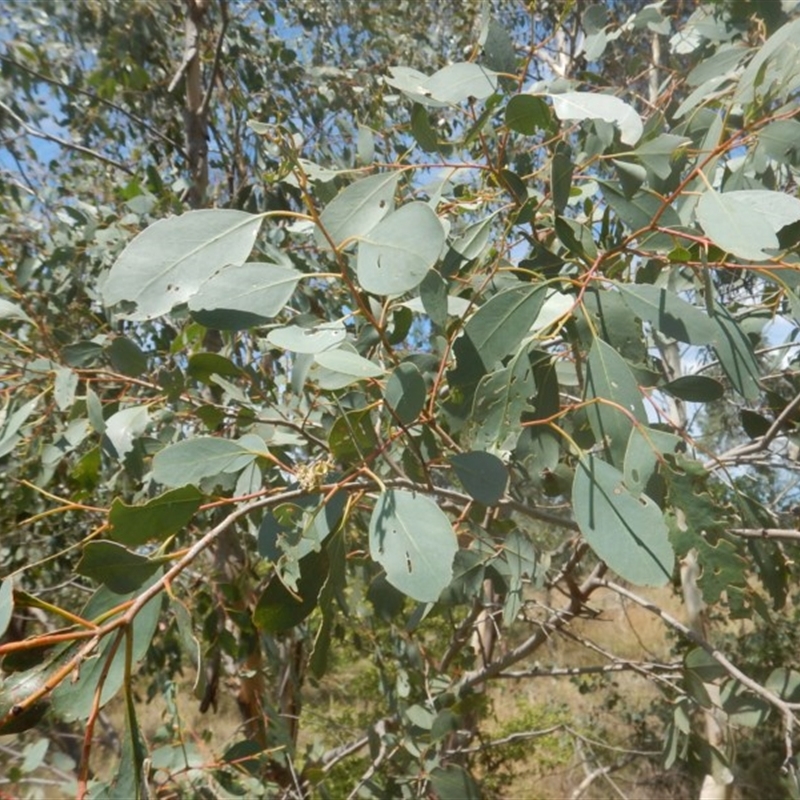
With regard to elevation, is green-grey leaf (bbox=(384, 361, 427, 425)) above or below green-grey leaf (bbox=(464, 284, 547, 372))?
below

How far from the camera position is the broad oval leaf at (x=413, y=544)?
0.64 meters

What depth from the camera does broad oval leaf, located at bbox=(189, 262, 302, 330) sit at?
0.67 m

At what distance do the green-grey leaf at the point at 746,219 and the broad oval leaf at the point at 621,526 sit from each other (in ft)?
0.75

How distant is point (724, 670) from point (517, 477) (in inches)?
19.2

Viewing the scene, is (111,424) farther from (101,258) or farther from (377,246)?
(101,258)

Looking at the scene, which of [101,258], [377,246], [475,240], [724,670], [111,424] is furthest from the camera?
[101,258]

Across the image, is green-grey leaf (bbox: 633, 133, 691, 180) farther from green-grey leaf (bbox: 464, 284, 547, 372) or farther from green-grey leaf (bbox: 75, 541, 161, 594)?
green-grey leaf (bbox: 75, 541, 161, 594)

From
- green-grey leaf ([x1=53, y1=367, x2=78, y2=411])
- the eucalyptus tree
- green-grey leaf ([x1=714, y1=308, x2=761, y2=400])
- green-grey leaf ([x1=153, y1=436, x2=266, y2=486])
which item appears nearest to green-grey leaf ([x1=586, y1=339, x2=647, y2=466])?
the eucalyptus tree

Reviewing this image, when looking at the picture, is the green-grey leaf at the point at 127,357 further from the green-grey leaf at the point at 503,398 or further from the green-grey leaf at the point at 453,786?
the green-grey leaf at the point at 453,786

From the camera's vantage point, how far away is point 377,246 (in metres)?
0.68

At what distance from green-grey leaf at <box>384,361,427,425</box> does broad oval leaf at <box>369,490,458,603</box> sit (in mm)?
82

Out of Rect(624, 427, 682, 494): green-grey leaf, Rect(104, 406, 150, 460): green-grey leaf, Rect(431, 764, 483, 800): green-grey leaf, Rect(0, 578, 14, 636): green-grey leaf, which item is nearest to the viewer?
Rect(0, 578, 14, 636): green-grey leaf

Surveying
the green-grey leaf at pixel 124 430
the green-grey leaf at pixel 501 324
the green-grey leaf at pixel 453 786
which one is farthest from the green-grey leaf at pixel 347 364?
the green-grey leaf at pixel 453 786

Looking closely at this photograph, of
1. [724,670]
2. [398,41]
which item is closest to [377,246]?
[724,670]
